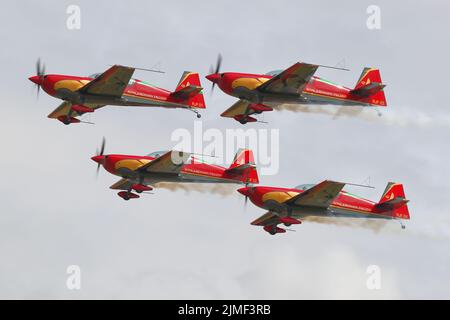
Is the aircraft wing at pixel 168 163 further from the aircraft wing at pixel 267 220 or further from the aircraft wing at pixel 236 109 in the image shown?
the aircraft wing at pixel 267 220

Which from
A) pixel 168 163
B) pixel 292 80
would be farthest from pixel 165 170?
pixel 292 80

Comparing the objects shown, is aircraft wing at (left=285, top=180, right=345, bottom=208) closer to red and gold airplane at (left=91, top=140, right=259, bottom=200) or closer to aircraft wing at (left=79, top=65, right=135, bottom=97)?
red and gold airplane at (left=91, top=140, right=259, bottom=200)

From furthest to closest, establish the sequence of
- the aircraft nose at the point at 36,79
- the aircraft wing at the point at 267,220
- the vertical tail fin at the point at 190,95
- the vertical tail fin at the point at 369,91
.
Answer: the vertical tail fin at the point at 190,95 → the vertical tail fin at the point at 369,91 → the aircraft wing at the point at 267,220 → the aircraft nose at the point at 36,79

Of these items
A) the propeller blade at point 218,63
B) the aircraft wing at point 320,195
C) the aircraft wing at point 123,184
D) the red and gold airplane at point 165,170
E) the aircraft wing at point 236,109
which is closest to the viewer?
the aircraft wing at point 320,195

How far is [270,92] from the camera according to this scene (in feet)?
276

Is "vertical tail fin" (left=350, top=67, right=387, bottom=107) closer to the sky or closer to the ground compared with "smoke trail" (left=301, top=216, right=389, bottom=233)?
closer to the sky

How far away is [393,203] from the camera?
279 feet

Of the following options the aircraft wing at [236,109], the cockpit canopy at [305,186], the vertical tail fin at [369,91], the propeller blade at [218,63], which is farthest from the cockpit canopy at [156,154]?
the vertical tail fin at [369,91]

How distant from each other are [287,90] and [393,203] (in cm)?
902

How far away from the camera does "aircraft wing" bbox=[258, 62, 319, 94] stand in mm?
82438

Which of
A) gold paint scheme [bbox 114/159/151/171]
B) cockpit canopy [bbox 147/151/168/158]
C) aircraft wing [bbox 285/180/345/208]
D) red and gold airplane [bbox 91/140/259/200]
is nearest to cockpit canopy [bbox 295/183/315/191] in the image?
aircraft wing [bbox 285/180/345/208]

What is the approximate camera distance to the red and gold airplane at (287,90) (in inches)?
3282
